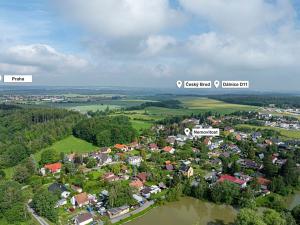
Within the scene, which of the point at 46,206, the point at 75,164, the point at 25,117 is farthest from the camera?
the point at 25,117

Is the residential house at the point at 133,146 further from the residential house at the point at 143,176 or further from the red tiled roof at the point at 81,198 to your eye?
the red tiled roof at the point at 81,198

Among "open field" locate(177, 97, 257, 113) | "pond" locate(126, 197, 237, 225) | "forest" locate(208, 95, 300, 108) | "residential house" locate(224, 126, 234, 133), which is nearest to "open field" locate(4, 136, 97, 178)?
"pond" locate(126, 197, 237, 225)

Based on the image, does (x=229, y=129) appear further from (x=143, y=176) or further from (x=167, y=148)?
(x=143, y=176)

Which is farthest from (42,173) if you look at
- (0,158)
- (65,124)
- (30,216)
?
(65,124)

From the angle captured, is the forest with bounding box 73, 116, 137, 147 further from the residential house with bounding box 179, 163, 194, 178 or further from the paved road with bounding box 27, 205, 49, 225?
the paved road with bounding box 27, 205, 49, 225

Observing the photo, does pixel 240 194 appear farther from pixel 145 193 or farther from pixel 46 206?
pixel 46 206
